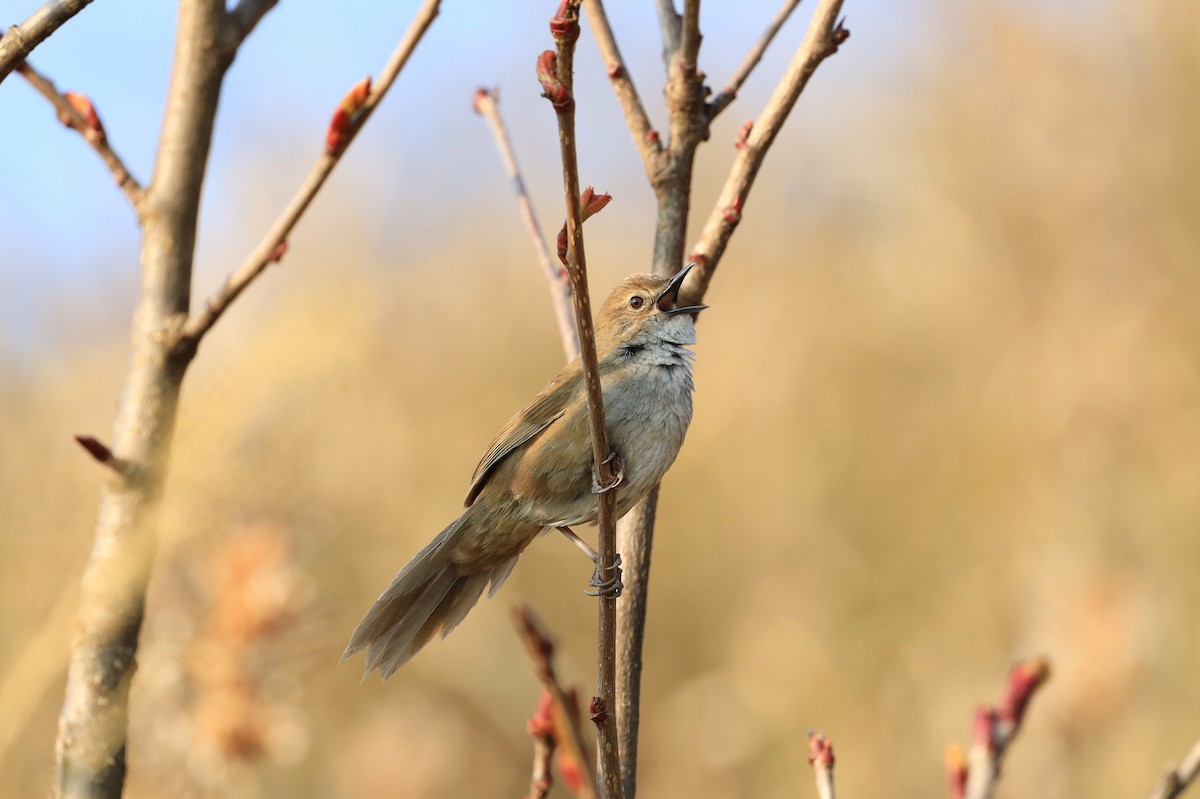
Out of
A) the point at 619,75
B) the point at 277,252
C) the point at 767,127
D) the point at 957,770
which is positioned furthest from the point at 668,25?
the point at 957,770

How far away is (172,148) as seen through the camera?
7.72 feet

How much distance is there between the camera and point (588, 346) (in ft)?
6.71

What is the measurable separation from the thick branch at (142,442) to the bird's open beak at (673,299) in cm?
129

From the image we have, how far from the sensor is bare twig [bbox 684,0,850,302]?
2.94 meters

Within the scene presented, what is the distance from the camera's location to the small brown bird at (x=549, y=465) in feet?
10.8

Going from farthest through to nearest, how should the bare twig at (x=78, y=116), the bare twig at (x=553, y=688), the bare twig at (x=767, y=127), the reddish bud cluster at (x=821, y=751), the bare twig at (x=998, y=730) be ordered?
the bare twig at (x=767, y=127) → the bare twig at (x=78, y=116) → the reddish bud cluster at (x=821, y=751) → the bare twig at (x=998, y=730) → the bare twig at (x=553, y=688)

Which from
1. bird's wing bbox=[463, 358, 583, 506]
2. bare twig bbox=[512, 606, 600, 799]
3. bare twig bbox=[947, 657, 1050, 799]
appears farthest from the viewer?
bird's wing bbox=[463, 358, 583, 506]

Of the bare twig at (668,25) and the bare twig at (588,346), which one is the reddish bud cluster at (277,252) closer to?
the bare twig at (588,346)

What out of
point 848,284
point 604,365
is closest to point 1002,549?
point 848,284

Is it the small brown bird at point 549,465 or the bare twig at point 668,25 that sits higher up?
the bare twig at point 668,25

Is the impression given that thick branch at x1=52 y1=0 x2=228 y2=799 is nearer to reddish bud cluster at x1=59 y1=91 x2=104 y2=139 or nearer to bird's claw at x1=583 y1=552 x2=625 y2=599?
reddish bud cluster at x1=59 y1=91 x2=104 y2=139

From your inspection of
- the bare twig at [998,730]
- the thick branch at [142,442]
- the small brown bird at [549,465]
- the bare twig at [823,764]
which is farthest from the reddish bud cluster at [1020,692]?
the small brown bird at [549,465]

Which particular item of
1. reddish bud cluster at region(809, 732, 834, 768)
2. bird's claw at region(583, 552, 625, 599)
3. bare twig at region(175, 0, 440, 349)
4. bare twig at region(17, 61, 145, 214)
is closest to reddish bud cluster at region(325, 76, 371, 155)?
bare twig at region(175, 0, 440, 349)

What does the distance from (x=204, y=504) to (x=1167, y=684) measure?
555 cm
